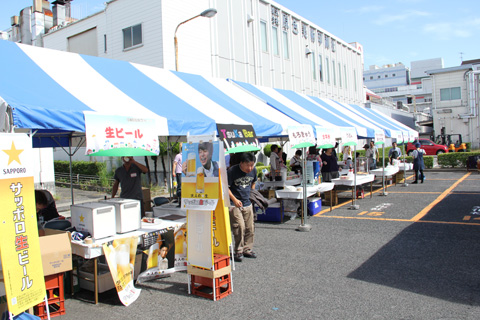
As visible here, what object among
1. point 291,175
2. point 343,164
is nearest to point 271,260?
point 291,175

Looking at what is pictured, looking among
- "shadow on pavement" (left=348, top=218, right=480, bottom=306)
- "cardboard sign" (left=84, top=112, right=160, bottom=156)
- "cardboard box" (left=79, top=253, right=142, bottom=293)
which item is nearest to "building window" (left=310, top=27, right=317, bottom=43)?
"shadow on pavement" (left=348, top=218, right=480, bottom=306)

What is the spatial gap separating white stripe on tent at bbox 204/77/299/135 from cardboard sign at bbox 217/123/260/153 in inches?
61.2

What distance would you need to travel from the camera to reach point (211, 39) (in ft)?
57.3

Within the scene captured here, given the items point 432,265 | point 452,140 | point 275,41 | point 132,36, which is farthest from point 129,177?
point 452,140

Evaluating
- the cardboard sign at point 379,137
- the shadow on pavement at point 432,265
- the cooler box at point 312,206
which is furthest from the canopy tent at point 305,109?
the shadow on pavement at point 432,265

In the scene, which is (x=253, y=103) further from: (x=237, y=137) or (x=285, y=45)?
(x=285, y=45)

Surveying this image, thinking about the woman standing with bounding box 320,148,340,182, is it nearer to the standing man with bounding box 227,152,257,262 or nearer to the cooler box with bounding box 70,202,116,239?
the standing man with bounding box 227,152,257,262

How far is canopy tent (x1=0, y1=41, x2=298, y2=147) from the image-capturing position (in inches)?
167

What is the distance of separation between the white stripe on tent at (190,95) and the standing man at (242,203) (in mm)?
965

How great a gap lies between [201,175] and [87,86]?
89.4 inches

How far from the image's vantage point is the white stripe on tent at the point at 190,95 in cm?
661

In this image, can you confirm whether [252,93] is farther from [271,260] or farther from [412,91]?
[412,91]

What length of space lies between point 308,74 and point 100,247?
2297 cm

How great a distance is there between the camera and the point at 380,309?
4004 mm
